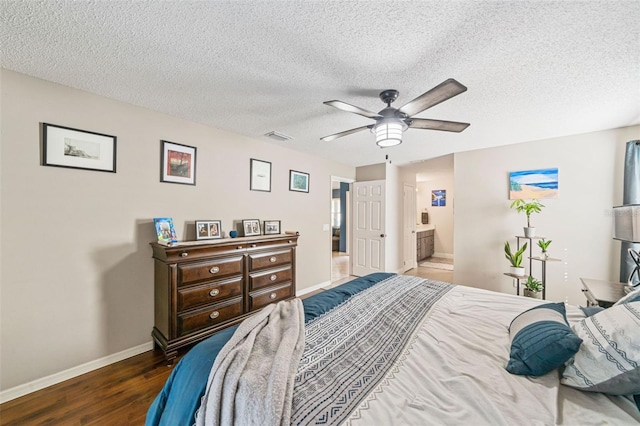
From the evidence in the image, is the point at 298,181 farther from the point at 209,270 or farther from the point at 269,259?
the point at 209,270

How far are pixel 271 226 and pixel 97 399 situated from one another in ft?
7.74

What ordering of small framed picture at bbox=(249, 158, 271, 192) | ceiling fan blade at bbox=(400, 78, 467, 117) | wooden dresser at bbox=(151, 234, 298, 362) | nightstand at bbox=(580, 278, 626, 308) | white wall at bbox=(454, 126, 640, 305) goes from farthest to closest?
1. small framed picture at bbox=(249, 158, 271, 192)
2. white wall at bbox=(454, 126, 640, 305)
3. wooden dresser at bbox=(151, 234, 298, 362)
4. nightstand at bbox=(580, 278, 626, 308)
5. ceiling fan blade at bbox=(400, 78, 467, 117)

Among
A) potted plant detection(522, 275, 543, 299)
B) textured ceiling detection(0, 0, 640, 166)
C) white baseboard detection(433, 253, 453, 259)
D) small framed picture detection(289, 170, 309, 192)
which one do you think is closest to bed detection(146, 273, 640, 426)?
textured ceiling detection(0, 0, 640, 166)

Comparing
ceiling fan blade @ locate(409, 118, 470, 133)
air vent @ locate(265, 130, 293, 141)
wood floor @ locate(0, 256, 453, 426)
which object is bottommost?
wood floor @ locate(0, 256, 453, 426)

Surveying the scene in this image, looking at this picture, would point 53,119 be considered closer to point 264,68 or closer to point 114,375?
point 264,68

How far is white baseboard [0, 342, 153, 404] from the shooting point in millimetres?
1744

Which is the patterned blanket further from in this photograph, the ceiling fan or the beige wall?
the beige wall

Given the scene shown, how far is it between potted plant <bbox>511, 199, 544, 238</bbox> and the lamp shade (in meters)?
1.27

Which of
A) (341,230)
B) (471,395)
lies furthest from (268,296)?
(341,230)

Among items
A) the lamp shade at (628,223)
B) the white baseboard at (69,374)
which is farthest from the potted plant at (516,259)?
the white baseboard at (69,374)

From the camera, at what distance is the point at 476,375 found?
3.32ft

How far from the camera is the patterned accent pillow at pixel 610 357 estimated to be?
0.84 m

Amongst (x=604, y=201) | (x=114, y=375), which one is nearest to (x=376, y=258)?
(x=604, y=201)

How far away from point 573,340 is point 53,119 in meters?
3.66
